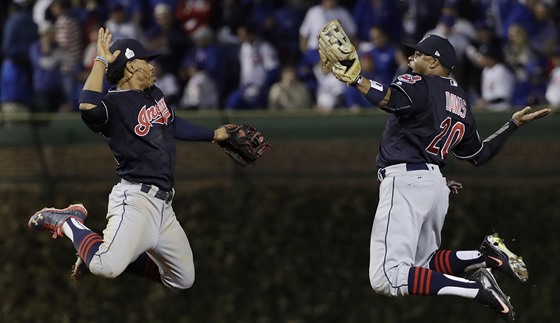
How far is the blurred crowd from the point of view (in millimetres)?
14758

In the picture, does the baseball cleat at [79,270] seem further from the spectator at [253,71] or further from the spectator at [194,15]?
the spectator at [194,15]

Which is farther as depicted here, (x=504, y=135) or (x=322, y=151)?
(x=322, y=151)

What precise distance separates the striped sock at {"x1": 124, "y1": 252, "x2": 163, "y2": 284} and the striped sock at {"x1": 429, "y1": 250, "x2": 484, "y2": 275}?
6.67ft

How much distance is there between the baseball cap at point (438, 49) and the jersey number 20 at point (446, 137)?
43 centimetres

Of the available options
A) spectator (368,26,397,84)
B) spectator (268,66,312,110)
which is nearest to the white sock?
spectator (268,66,312,110)

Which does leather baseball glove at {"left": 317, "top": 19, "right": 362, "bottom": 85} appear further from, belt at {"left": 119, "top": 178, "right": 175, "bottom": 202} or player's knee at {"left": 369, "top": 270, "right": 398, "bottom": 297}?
belt at {"left": 119, "top": 178, "right": 175, "bottom": 202}

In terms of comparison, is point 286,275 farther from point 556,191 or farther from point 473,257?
point 473,257

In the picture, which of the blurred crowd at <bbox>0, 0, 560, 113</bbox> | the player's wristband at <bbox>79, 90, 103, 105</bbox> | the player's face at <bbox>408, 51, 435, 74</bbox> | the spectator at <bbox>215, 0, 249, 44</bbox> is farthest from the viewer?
the spectator at <bbox>215, 0, 249, 44</bbox>

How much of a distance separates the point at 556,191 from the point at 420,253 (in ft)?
14.6

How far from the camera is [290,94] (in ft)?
49.1

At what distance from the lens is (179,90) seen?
15.9 meters

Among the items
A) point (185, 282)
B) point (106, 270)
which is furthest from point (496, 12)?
point (106, 270)

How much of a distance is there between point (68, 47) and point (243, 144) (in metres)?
6.66

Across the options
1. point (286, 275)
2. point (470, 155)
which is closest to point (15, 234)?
point (286, 275)
